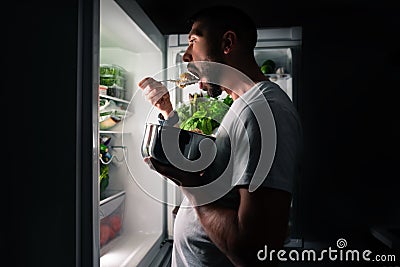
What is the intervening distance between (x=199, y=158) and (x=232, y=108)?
9 cm

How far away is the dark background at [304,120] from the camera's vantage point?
0.54m

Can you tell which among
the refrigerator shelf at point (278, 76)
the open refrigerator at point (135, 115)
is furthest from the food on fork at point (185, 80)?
the refrigerator shelf at point (278, 76)

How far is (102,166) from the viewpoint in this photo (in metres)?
0.98

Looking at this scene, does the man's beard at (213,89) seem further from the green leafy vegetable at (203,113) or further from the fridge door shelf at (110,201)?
the fridge door shelf at (110,201)

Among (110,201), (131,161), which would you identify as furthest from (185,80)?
(110,201)

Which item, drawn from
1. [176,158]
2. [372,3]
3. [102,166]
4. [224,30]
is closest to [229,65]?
[224,30]

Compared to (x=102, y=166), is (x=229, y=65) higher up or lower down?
higher up

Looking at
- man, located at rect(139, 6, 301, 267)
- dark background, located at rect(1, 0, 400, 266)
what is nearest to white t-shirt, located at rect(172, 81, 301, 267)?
man, located at rect(139, 6, 301, 267)

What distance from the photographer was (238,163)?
0.51m

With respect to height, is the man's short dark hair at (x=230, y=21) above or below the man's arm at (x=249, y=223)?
above

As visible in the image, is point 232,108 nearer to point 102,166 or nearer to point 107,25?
point 107,25

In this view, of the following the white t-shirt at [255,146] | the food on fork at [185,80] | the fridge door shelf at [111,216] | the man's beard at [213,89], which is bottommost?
the fridge door shelf at [111,216]

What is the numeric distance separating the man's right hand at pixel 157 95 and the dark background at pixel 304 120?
120 mm
